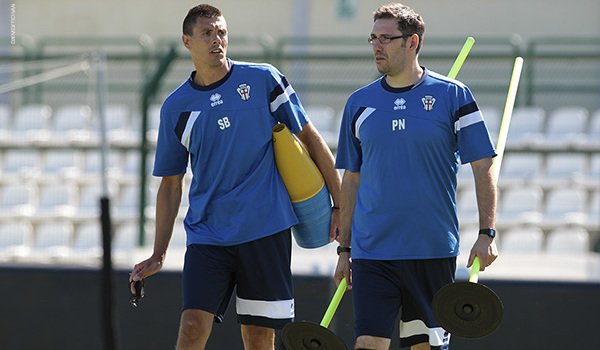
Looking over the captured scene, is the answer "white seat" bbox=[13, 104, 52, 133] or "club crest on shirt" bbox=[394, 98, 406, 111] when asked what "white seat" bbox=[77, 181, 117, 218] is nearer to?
"white seat" bbox=[13, 104, 52, 133]

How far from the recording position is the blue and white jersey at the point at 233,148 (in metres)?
4.26

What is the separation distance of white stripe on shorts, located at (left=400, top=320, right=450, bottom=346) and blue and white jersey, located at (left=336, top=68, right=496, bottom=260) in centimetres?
34

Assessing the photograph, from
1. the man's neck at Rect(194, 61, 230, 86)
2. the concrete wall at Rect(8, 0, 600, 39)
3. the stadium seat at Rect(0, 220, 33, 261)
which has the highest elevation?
the concrete wall at Rect(8, 0, 600, 39)

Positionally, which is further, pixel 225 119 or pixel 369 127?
pixel 225 119

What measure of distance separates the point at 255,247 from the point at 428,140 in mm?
1014

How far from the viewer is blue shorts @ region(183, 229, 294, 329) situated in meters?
4.27

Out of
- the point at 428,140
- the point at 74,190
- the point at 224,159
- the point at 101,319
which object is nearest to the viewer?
the point at 428,140

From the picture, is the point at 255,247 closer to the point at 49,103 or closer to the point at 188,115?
the point at 188,115

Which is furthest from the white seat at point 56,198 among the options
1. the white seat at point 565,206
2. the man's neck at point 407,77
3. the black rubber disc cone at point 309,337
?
the man's neck at point 407,77

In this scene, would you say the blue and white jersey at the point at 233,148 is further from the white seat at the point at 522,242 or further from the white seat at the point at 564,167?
the white seat at the point at 564,167

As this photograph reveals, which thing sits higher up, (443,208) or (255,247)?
(443,208)

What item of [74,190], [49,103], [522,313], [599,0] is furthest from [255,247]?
[599,0]

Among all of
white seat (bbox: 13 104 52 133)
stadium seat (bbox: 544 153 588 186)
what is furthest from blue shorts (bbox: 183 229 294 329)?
white seat (bbox: 13 104 52 133)

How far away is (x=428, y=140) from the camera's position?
3.88 meters
